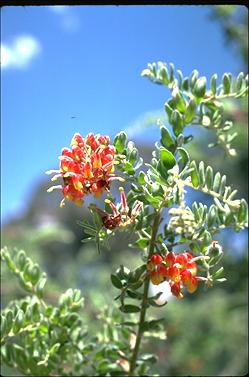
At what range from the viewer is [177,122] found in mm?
653

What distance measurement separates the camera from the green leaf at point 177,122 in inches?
25.5

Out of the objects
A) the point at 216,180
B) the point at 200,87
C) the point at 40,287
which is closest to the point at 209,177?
the point at 216,180

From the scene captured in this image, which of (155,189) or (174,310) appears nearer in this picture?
(155,189)

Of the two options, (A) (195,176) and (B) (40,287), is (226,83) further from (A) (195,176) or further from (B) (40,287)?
(B) (40,287)

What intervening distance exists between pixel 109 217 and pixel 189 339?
2059 millimetres

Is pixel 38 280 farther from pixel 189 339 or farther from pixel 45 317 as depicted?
pixel 189 339

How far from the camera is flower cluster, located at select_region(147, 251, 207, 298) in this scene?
0.57m

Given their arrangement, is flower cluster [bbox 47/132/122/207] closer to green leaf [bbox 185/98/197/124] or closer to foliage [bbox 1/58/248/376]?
→ foliage [bbox 1/58/248/376]

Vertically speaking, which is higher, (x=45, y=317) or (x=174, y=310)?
(x=174, y=310)

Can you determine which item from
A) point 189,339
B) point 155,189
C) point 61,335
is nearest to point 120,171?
point 155,189

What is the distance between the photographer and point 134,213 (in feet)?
1.88

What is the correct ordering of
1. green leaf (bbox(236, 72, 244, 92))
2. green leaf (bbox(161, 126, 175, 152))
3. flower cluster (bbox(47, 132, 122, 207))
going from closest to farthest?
flower cluster (bbox(47, 132, 122, 207)) → green leaf (bbox(161, 126, 175, 152)) → green leaf (bbox(236, 72, 244, 92))

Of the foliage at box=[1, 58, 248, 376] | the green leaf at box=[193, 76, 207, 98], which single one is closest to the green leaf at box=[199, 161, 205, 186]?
the foliage at box=[1, 58, 248, 376]

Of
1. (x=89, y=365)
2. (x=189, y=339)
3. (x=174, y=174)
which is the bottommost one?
(x=89, y=365)
